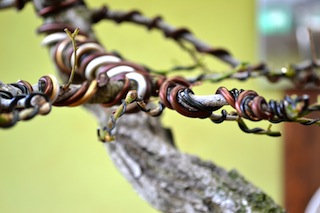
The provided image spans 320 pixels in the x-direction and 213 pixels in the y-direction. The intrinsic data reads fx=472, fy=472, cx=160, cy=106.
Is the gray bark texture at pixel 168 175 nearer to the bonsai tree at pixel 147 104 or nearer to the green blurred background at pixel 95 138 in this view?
the bonsai tree at pixel 147 104

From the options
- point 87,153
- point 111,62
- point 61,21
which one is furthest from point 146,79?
point 87,153

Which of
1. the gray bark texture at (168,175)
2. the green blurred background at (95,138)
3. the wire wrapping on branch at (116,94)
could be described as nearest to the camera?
the wire wrapping on branch at (116,94)

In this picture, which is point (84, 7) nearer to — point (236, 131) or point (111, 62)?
point (111, 62)

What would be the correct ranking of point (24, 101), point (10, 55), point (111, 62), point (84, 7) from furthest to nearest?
point (10, 55)
point (84, 7)
point (111, 62)
point (24, 101)

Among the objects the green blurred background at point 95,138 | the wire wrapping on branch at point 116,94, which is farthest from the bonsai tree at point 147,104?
the green blurred background at point 95,138

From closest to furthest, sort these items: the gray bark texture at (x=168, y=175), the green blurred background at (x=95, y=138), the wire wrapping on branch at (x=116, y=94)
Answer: the wire wrapping on branch at (x=116, y=94), the gray bark texture at (x=168, y=175), the green blurred background at (x=95, y=138)
